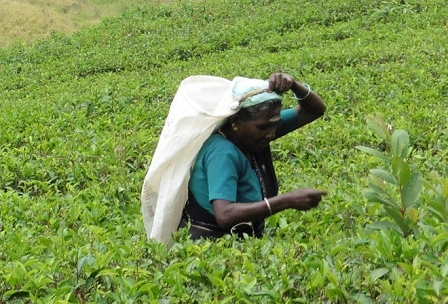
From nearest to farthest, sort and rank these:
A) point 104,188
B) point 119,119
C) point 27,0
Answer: point 104,188
point 119,119
point 27,0

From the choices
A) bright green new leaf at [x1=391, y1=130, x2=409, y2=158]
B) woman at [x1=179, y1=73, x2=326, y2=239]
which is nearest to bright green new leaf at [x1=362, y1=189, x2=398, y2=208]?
bright green new leaf at [x1=391, y1=130, x2=409, y2=158]

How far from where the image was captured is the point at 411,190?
9.94 feet

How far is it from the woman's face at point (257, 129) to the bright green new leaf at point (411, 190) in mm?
982

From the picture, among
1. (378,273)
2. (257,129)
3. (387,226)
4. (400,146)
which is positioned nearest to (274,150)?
(257,129)

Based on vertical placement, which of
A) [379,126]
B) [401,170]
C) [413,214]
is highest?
[379,126]

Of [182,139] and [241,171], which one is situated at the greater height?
[182,139]

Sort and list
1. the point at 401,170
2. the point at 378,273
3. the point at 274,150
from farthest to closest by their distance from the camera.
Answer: the point at 274,150 < the point at 401,170 < the point at 378,273

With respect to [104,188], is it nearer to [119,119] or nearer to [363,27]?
[119,119]

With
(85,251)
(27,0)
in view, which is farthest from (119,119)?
(27,0)

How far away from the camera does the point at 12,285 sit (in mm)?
3061

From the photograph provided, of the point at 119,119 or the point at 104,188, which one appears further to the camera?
the point at 119,119

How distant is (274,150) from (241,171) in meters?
2.94

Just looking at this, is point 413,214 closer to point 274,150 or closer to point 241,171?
point 241,171

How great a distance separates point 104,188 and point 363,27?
844cm
